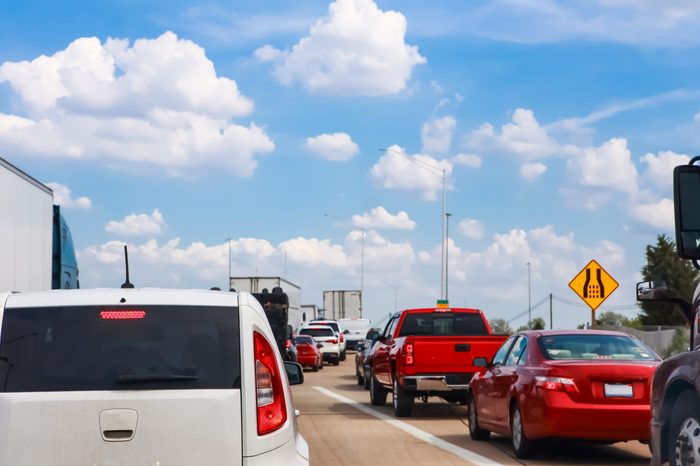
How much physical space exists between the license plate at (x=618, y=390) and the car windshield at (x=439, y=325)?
340 inches

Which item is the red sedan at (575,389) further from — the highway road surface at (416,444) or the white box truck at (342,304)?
the white box truck at (342,304)

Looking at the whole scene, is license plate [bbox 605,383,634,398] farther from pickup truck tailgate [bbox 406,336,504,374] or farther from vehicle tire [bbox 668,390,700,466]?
pickup truck tailgate [bbox 406,336,504,374]

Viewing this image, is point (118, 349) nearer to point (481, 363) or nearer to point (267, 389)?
point (267, 389)

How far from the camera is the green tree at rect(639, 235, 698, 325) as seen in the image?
9538 centimetres

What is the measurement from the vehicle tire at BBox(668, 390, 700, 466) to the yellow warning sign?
18.8 meters

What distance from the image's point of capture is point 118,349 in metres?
5.94

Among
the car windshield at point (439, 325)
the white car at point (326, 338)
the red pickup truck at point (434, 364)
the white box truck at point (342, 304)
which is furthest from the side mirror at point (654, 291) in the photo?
the white box truck at point (342, 304)

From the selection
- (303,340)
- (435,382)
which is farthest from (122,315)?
(303,340)

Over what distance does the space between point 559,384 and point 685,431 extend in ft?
17.2

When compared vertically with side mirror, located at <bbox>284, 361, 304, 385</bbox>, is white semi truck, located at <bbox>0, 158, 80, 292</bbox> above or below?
above

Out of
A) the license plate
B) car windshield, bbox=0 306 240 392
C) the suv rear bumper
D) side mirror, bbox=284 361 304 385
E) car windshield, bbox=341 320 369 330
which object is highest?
car windshield, bbox=341 320 369 330

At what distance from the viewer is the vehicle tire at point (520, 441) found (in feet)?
44.6

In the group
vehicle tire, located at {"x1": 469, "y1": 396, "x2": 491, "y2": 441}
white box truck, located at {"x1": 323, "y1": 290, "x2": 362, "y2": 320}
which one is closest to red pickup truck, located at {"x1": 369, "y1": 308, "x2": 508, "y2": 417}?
vehicle tire, located at {"x1": 469, "y1": 396, "x2": 491, "y2": 441}

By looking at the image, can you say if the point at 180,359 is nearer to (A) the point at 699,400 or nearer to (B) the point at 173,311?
(B) the point at 173,311
